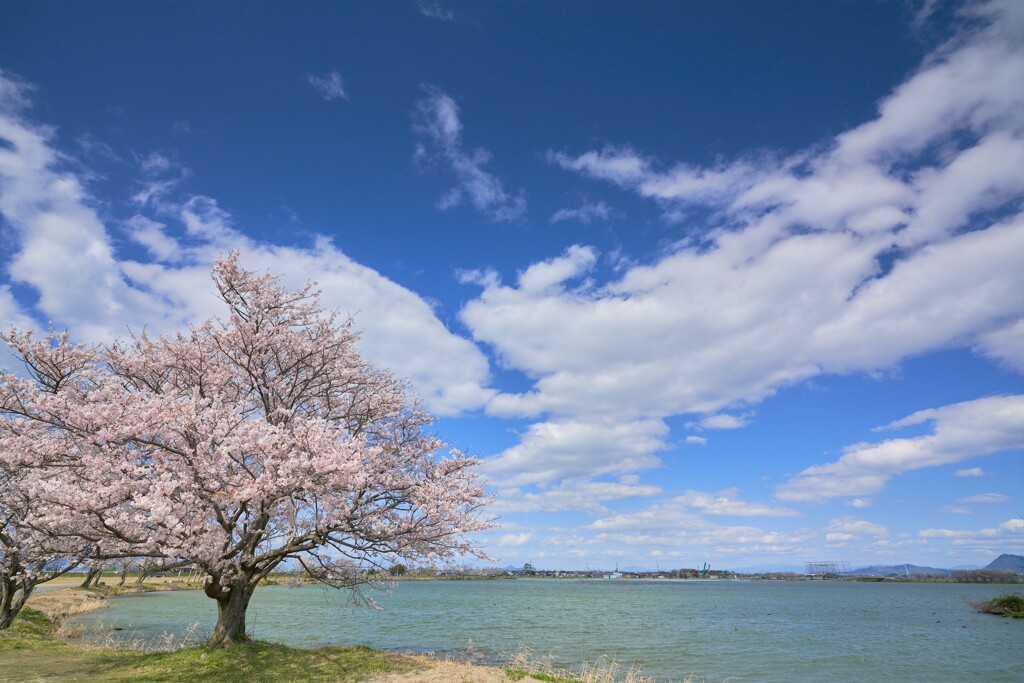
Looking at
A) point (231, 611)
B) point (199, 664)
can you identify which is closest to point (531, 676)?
point (199, 664)

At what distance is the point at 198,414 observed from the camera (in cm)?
1345

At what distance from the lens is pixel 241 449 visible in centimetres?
1312

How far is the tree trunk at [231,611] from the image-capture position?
1630 centimetres

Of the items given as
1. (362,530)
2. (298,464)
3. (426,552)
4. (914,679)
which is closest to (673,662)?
(914,679)

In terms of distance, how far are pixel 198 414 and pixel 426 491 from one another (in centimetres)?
604

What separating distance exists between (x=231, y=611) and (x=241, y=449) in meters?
6.81

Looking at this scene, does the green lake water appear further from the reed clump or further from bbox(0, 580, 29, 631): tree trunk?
bbox(0, 580, 29, 631): tree trunk

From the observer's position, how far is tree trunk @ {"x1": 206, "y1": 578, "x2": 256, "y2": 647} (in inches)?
642

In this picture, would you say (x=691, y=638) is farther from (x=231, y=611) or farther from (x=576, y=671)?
(x=231, y=611)

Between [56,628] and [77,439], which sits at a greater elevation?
[77,439]

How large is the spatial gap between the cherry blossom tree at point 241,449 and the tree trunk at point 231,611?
0.13 feet

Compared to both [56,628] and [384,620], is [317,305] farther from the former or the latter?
[384,620]

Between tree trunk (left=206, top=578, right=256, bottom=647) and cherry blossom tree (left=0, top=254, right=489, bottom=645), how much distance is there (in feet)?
0.13

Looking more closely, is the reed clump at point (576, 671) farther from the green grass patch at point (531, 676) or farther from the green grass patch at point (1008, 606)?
the green grass patch at point (1008, 606)
